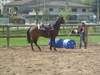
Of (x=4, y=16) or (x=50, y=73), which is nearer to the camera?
(x=50, y=73)

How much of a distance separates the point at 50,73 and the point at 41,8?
45155 millimetres

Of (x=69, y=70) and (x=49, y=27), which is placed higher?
(x=49, y=27)

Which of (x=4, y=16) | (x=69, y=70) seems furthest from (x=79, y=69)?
(x=4, y=16)

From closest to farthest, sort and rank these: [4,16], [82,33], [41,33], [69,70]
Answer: [69,70]
[41,33]
[82,33]
[4,16]

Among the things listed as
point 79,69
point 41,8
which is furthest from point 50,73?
point 41,8

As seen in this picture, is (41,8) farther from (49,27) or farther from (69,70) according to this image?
(69,70)

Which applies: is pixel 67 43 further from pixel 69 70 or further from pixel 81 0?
pixel 81 0

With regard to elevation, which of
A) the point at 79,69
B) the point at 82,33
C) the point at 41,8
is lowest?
the point at 79,69

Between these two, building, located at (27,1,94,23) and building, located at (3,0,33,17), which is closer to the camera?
building, located at (3,0,33,17)

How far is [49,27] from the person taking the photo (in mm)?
10242

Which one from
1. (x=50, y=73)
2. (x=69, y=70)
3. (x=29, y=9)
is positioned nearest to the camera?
(x=50, y=73)

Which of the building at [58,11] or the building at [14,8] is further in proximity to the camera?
the building at [58,11]

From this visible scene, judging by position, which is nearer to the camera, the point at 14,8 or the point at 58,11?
the point at 14,8

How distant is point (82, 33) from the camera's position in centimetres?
1077
